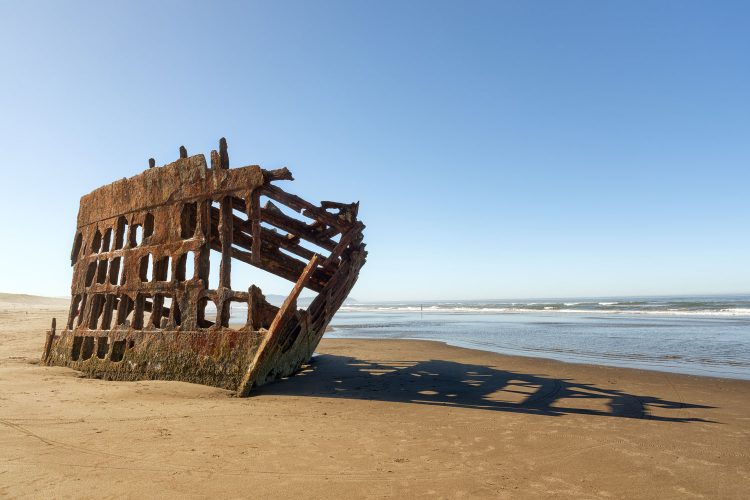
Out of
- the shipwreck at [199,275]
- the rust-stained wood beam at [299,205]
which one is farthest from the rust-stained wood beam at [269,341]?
the rust-stained wood beam at [299,205]

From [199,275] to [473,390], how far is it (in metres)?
4.66

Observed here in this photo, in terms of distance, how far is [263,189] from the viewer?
7012mm

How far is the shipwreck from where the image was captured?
6754mm

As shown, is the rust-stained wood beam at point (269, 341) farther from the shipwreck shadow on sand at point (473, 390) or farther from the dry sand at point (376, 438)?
the shipwreck shadow on sand at point (473, 390)

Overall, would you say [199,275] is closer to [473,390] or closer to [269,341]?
[269,341]

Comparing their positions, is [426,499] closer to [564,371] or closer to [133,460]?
[133,460]

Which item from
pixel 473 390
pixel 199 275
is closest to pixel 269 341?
pixel 199 275

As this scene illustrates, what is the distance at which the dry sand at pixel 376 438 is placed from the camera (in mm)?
3354

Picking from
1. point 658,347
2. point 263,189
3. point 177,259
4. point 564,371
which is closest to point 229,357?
point 177,259

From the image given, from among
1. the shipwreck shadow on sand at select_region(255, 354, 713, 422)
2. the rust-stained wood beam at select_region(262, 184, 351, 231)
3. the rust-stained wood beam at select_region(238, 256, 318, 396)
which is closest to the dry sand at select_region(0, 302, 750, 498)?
the shipwreck shadow on sand at select_region(255, 354, 713, 422)

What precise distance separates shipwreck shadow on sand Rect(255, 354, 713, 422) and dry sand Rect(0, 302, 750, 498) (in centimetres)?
5

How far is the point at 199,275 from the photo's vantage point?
7113 mm

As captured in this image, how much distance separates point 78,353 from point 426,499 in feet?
26.3

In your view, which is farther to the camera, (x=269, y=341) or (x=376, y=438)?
(x=269, y=341)
